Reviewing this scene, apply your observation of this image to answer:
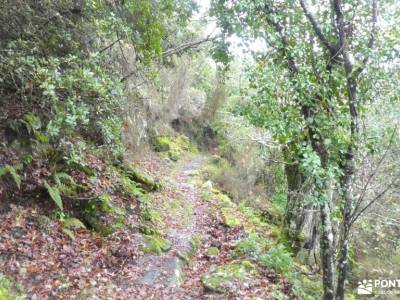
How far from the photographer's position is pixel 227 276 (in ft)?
20.4

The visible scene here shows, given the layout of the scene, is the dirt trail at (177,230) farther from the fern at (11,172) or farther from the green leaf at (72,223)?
the fern at (11,172)

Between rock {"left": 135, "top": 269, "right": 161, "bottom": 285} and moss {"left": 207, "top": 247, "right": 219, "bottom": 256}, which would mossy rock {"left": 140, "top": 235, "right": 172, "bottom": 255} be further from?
moss {"left": 207, "top": 247, "right": 219, "bottom": 256}

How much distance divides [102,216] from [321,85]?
466 cm

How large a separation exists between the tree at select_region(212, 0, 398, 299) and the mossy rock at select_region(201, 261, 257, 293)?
1.50 m

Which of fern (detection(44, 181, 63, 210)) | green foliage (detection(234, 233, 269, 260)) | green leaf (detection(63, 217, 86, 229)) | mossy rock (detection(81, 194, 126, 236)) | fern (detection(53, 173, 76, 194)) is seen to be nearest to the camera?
fern (detection(44, 181, 63, 210))

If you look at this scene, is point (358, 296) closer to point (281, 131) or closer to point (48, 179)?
point (281, 131)

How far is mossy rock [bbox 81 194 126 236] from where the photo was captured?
22.1 ft

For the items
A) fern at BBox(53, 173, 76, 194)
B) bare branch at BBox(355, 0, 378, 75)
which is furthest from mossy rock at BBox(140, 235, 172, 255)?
bare branch at BBox(355, 0, 378, 75)

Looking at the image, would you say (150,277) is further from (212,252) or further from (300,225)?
(300,225)

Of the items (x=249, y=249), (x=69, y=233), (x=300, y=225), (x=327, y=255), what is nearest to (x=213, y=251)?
(x=249, y=249)

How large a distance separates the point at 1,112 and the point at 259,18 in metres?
4.38

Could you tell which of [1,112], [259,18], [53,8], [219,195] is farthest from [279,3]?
[219,195]

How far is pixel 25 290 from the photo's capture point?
14.5ft

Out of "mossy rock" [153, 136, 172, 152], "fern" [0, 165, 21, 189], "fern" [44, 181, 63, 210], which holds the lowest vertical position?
"fern" [44, 181, 63, 210]
